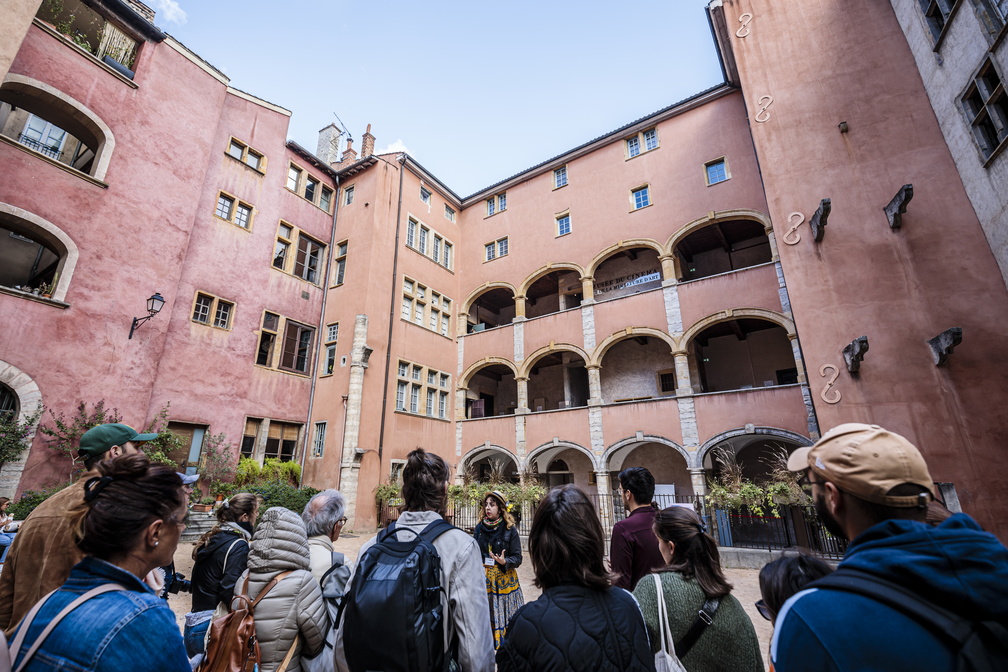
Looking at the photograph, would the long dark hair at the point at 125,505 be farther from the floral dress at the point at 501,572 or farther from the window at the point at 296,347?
the window at the point at 296,347

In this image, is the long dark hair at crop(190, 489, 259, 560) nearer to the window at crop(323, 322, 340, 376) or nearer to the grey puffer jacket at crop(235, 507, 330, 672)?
the grey puffer jacket at crop(235, 507, 330, 672)

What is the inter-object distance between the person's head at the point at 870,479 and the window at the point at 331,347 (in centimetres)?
1777

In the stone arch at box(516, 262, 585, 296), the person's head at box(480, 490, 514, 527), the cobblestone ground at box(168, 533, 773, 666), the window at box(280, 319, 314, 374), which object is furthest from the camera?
the stone arch at box(516, 262, 585, 296)

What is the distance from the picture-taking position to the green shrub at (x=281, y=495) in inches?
508

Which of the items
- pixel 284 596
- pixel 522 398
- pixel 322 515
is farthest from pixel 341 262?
pixel 284 596

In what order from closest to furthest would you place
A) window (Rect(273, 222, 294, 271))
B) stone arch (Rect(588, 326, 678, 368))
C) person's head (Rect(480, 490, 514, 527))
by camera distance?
person's head (Rect(480, 490, 514, 527)), stone arch (Rect(588, 326, 678, 368)), window (Rect(273, 222, 294, 271))

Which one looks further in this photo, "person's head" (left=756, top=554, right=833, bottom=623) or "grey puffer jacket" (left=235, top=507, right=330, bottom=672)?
"grey puffer jacket" (left=235, top=507, right=330, bottom=672)

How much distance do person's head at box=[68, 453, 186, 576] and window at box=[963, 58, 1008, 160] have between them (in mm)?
13032

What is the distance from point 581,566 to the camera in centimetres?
192

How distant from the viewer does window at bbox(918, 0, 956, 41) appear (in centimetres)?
968

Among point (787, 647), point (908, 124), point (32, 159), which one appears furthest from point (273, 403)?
point (908, 124)

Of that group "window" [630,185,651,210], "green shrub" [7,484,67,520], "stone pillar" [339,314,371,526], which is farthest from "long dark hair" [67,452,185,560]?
"window" [630,185,651,210]

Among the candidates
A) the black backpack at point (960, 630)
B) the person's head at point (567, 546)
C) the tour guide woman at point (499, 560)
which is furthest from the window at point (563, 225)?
the black backpack at point (960, 630)

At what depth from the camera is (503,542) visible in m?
5.50
